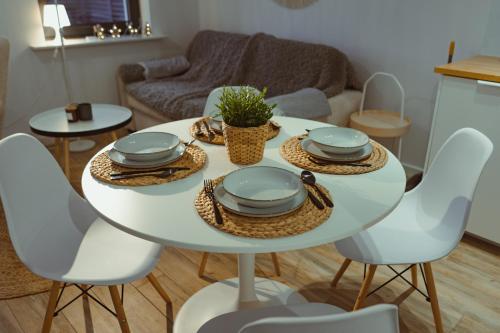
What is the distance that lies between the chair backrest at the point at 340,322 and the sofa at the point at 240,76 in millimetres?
1857

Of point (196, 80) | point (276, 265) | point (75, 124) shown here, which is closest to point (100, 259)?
point (276, 265)

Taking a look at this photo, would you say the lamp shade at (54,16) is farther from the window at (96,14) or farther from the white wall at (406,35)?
the white wall at (406,35)

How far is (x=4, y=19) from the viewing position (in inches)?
125

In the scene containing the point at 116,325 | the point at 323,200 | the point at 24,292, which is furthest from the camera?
the point at 24,292

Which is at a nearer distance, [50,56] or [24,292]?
[24,292]

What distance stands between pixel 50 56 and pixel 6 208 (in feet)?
8.47

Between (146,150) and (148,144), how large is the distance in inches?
1.2

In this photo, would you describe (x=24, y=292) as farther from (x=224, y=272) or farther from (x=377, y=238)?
(x=377, y=238)

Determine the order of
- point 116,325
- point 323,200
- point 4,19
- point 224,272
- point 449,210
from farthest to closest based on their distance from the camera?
point 4,19 → point 224,272 → point 116,325 → point 449,210 → point 323,200

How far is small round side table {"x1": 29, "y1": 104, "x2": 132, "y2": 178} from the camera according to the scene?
2480 mm

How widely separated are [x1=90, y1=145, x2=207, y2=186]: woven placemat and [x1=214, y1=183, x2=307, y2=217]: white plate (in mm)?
188

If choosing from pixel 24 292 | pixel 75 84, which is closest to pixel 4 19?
pixel 75 84

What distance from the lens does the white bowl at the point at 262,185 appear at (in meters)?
1.04

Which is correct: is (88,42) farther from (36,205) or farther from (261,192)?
(261,192)
